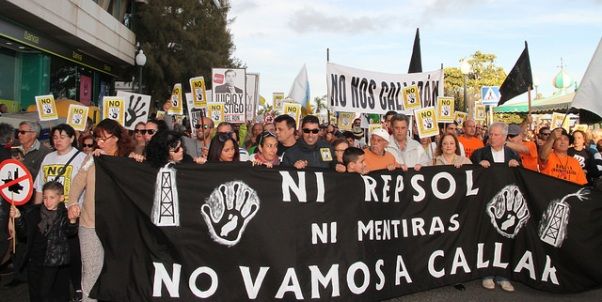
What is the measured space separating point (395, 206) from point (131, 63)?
25132 millimetres

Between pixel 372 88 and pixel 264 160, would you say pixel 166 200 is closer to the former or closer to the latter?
pixel 264 160

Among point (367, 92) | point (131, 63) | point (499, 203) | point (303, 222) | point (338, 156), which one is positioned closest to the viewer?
point (303, 222)

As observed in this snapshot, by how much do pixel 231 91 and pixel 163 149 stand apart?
659cm

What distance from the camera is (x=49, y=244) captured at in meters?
4.54

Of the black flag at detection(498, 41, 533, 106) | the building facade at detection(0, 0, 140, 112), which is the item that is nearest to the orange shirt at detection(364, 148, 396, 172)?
the black flag at detection(498, 41, 533, 106)

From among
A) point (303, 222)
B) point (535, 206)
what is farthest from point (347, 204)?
point (535, 206)

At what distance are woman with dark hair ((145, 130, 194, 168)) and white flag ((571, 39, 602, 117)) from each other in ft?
14.7

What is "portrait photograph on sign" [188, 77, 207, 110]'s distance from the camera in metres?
11.0

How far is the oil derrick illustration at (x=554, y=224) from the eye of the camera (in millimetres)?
5848

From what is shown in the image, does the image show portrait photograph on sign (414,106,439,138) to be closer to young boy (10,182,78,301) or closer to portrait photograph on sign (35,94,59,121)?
young boy (10,182,78,301)

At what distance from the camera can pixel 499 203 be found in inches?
→ 230

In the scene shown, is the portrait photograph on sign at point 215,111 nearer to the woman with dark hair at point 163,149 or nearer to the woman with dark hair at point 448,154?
the woman with dark hair at point 448,154

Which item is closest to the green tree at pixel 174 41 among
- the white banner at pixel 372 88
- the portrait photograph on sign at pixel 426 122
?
the white banner at pixel 372 88

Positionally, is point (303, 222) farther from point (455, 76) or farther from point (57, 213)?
point (455, 76)
